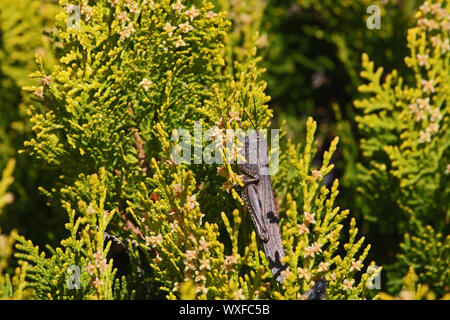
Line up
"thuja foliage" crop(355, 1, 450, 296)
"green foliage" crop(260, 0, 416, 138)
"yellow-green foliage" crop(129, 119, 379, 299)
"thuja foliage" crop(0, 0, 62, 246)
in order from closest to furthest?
1. "yellow-green foliage" crop(129, 119, 379, 299)
2. "thuja foliage" crop(355, 1, 450, 296)
3. "thuja foliage" crop(0, 0, 62, 246)
4. "green foliage" crop(260, 0, 416, 138)

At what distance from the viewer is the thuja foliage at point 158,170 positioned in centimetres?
238

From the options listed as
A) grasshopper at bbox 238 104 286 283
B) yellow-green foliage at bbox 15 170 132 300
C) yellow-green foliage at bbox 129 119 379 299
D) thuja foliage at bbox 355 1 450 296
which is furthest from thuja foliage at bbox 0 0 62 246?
thuja foliage at bbox 355 1 450 296

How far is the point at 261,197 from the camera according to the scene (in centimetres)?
244

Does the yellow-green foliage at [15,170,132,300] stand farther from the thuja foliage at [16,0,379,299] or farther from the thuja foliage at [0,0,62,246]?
the thuja foliage at [0,0,62,246]

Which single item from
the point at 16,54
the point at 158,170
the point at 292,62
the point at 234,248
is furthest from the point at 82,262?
the point at 292,62

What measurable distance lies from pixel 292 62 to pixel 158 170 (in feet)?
10.6

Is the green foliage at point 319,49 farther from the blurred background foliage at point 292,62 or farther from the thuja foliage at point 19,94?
the thuja foliage at point 19,94

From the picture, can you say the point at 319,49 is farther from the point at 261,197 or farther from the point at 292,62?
the point at 261,197

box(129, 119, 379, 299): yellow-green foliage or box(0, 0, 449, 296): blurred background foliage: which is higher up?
box(0, 0, 449, 296): blurred background foliage

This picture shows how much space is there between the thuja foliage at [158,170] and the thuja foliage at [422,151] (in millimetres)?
766

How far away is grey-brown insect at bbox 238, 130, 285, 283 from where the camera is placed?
2.38 meters

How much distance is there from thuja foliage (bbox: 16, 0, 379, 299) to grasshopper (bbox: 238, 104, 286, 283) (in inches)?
2.7

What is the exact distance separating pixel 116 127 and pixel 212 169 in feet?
2.32
